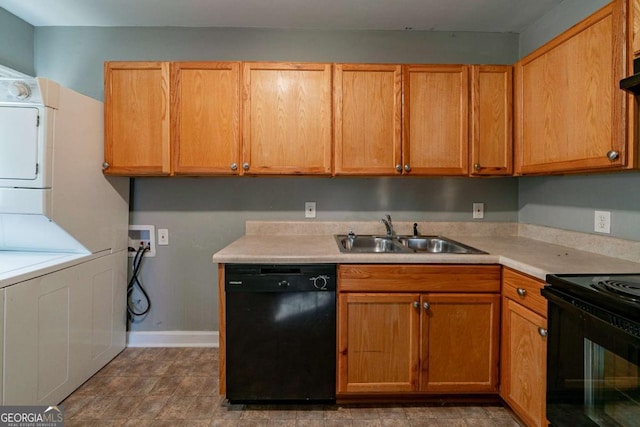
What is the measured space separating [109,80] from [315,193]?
61.7 inches

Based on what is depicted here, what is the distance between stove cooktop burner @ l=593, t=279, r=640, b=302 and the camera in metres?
1.06

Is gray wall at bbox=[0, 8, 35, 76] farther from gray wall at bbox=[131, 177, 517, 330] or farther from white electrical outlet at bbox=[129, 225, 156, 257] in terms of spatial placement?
white electrical outlet at bbox=[129, 225, 156, 257]

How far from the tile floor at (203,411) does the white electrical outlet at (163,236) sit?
3.06 ft

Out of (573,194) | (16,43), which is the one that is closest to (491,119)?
(573,194)

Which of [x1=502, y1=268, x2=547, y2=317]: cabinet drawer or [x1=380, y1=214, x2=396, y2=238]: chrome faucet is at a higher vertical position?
[x1=380, y1=214, x2=396, y2=238]: chrome faucet

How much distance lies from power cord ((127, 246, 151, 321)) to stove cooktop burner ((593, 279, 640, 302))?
8.93ft

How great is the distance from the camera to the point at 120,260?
237 centimetres

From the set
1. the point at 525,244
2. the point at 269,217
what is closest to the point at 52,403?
the point at 269,217

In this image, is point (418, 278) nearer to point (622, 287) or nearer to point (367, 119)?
point (622, 287)

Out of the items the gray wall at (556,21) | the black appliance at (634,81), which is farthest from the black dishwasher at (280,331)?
the gray wall at (556,21)

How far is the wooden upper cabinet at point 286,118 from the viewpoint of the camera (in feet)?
6.84

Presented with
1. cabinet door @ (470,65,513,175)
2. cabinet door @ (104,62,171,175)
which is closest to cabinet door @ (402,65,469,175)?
cabinet door @ (470,65,513,175)

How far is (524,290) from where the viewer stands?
158 cm

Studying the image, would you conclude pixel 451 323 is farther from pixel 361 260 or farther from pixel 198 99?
pixel 198 99
